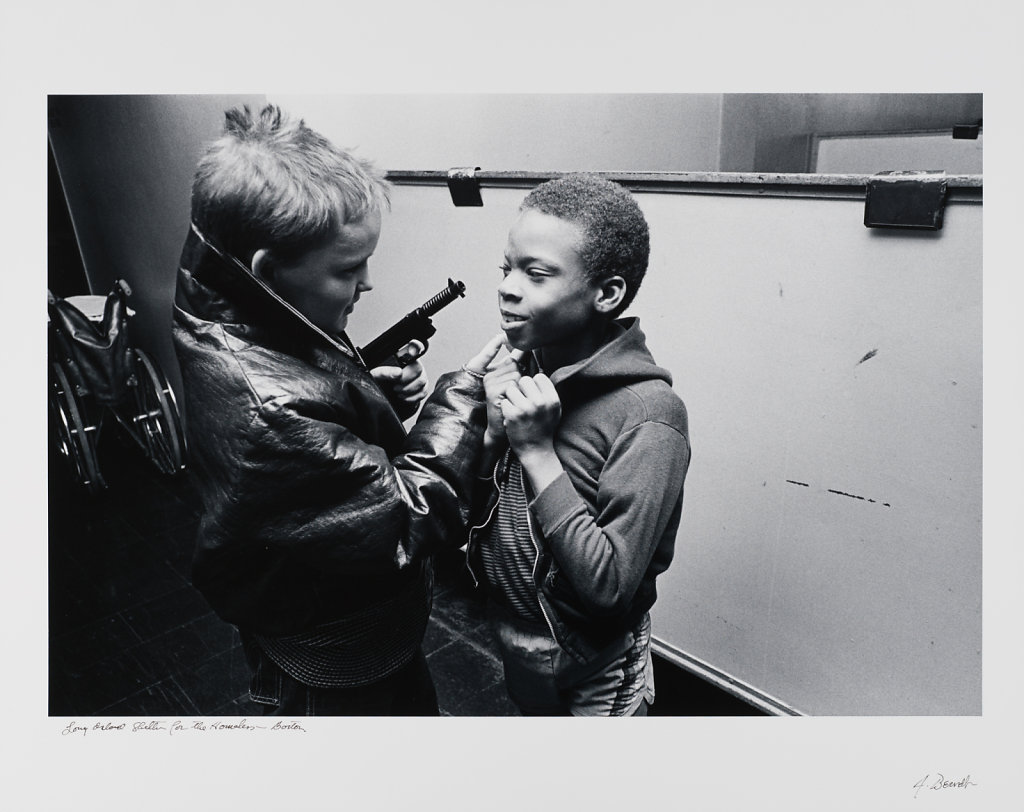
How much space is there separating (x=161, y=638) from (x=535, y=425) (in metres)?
1.74

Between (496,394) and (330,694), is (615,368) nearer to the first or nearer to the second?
(496,394)

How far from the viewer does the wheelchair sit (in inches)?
113

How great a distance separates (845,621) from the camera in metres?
1.43

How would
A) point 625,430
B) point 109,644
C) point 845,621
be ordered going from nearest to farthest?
point 625,430 → point 845,621 → point 109,644

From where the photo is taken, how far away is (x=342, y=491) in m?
0.84

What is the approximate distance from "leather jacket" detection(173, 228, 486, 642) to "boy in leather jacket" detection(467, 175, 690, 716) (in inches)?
3.7

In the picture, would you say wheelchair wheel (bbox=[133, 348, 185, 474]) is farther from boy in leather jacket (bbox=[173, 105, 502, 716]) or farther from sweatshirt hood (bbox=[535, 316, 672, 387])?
sweatshirt hood (bbox=[535, 316, 672, 387])

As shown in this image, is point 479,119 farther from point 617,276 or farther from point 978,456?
point 978,456

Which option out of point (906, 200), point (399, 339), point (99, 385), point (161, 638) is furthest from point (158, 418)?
point (906, 200)
